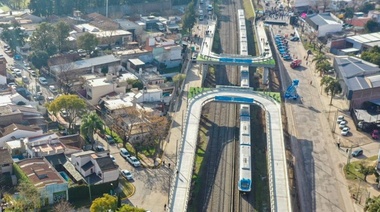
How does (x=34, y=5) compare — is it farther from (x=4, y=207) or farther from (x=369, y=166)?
(x=369, y=166)

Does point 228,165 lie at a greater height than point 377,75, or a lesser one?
lesser

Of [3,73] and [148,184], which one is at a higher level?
[3,73]

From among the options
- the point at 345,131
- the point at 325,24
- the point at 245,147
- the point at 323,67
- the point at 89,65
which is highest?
the point at 325,24

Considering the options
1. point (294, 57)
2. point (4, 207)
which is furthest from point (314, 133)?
point (4, 207)

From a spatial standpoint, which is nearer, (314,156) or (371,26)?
(314,156)

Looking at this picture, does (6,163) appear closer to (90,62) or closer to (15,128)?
(15,128)

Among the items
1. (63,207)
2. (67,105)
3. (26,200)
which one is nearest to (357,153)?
(67,105)
